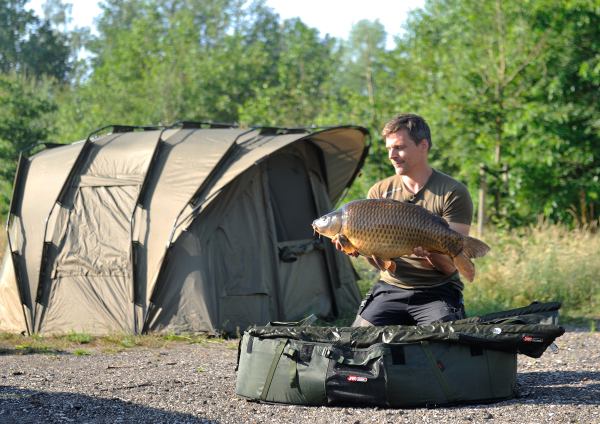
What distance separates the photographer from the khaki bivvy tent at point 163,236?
1005 centimetres

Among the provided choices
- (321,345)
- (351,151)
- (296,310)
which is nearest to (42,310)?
(296,310)

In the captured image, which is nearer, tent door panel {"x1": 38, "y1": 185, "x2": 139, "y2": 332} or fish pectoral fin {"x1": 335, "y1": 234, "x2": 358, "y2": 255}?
fish pectoral fin {"x1": 335, "y1": 234, "x2": 358, "y2": 255}

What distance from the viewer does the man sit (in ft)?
20.1

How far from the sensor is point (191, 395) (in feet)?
20.7

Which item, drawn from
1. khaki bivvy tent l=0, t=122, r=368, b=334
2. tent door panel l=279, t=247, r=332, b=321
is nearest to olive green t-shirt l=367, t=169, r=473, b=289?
khaki bivvy tent l=0, t=122, r=368, b=334

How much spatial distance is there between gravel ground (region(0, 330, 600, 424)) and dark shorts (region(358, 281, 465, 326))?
67 cm

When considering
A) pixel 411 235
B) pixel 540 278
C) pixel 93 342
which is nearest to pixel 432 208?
pixel 411 235

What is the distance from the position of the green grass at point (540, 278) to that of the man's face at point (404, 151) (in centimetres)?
554

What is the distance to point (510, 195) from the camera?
1711 centimetres

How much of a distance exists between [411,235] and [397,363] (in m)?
0.77

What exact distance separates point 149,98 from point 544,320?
88.7ft

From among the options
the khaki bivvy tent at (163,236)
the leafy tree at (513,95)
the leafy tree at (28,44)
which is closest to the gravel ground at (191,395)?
the khaki bivvy tent at (163,236)

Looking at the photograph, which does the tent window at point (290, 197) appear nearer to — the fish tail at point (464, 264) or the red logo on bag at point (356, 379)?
the fish tail at point (464, 264)

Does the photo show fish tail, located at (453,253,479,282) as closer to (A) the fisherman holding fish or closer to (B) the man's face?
(A) the fisherman holding fish
